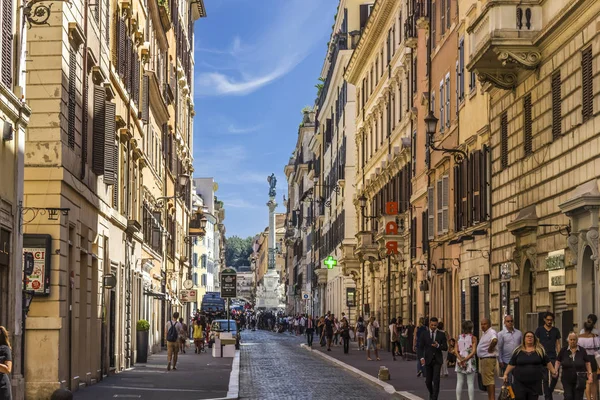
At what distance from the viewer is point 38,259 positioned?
24.4 metres

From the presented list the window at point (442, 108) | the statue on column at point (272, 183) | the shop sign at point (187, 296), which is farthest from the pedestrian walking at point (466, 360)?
the statue on column at point (272, 183)

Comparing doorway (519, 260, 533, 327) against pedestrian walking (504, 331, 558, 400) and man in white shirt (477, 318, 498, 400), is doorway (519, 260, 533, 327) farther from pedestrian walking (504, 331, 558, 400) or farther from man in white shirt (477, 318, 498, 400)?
pedestrian walking (504, 331, 558, 400)

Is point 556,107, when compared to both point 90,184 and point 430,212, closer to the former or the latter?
point 90,184

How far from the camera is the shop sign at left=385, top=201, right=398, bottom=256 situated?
54.8 m

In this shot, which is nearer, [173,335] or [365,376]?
[365,376]

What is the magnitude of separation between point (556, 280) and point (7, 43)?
39.1ft

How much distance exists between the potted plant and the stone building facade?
417 millimetres

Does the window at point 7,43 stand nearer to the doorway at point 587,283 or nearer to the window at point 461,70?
the doorway at point 587,283

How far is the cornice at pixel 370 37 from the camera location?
59097 mm

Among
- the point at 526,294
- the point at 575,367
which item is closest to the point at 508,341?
the point at 575,367

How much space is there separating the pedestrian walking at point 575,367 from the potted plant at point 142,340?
78.7 ft

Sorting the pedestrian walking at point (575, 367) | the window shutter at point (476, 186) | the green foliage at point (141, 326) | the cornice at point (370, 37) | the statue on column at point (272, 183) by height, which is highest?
the statue on column at point (272, 183)

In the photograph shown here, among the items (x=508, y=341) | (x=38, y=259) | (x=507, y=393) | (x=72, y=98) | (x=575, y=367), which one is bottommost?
(x=507, y=393)

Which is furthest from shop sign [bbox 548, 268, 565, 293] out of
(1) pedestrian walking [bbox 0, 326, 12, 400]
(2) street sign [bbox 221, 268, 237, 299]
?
(2) street sign [bbox 221, 268, 237, 299]
